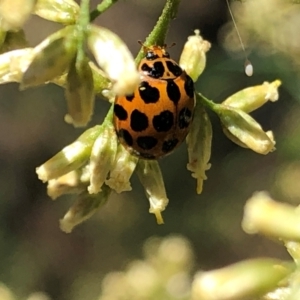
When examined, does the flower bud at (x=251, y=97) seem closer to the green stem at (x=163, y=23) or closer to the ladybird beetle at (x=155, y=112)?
the ladybird beetle at (x=155, y=112)

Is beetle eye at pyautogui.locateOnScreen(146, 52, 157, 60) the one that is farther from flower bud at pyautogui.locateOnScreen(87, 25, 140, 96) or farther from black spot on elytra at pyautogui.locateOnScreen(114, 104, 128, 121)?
flower bud at pyautogui.locateOnScreen(87, 25, 140, 96)

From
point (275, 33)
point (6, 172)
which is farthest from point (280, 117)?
point (275, 33)

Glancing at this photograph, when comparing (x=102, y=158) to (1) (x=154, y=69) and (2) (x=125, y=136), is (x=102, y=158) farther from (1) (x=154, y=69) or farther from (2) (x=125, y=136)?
(1) (x=154, y=69)

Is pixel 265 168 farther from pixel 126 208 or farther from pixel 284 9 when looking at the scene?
pixel 284 9

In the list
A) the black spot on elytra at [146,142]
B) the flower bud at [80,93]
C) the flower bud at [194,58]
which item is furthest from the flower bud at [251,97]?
the flower bud at [80,93]

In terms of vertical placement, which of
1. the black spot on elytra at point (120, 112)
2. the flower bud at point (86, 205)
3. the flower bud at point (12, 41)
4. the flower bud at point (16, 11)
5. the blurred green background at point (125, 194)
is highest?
the flower bud at point (16, 11)

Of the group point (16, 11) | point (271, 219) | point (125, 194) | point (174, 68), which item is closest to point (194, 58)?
point (174, 68)

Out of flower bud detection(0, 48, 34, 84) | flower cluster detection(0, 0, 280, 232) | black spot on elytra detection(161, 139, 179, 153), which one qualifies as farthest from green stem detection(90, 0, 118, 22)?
black spot on elytra detection(161, 139, 179, 153)
